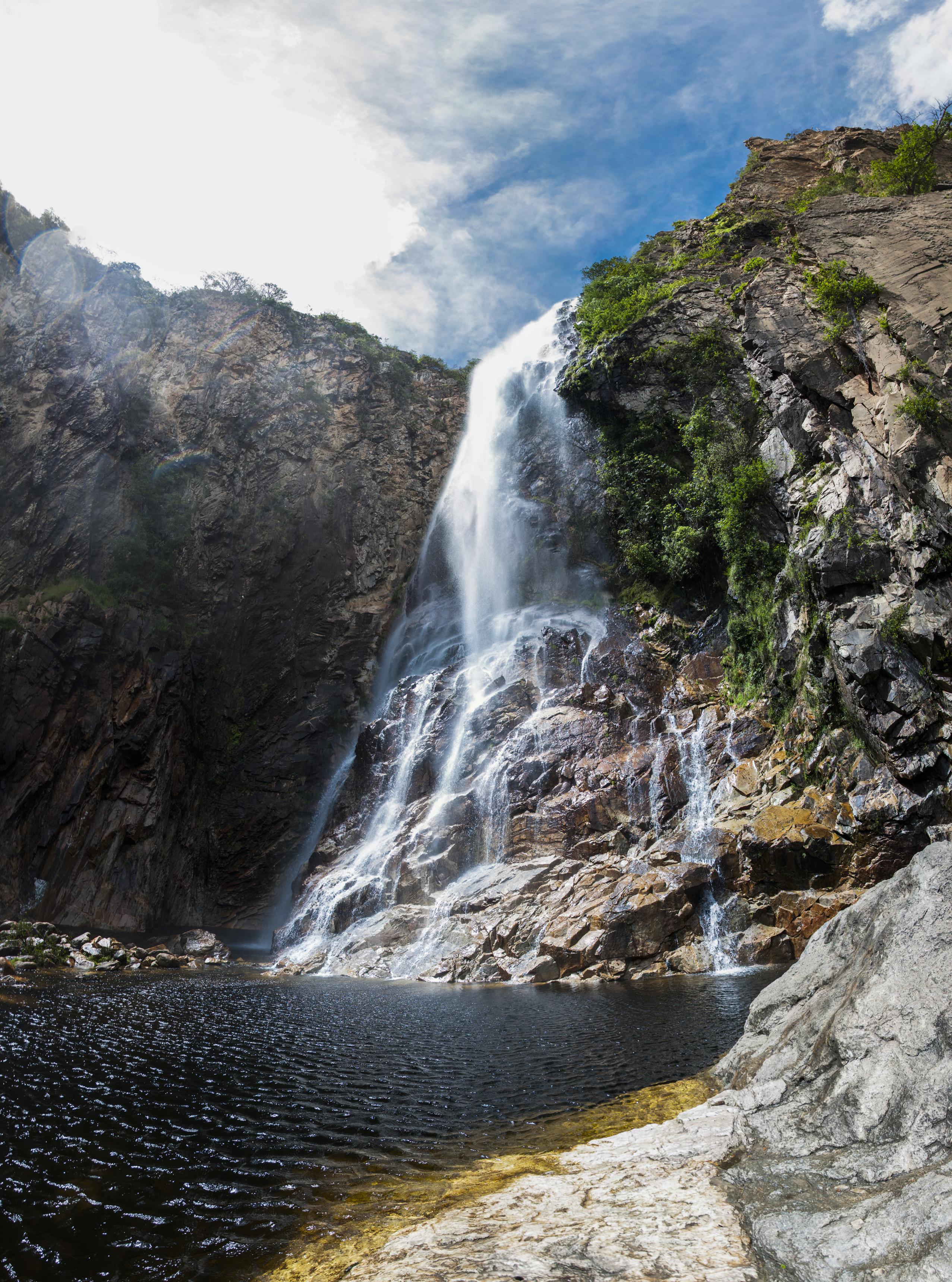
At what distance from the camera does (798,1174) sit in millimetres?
4211

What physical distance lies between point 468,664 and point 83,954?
19452 mm

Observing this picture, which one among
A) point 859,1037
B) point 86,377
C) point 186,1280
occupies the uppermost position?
point 86,377

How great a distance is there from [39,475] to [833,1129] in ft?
148

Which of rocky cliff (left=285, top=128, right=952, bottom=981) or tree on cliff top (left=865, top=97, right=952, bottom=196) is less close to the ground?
tree on cliff top (left=865, top=97, right=952, bottom=196)

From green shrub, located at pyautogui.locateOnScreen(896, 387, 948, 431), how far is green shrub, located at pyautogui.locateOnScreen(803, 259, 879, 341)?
623cm

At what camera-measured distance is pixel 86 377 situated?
41656 millimetres

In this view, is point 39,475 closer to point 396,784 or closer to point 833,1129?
point 396,784

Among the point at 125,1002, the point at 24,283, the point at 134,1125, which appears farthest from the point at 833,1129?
the point at 24,283

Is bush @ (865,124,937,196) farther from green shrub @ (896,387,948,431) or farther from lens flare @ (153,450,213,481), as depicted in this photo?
lens flare @ (153,450,213,481)

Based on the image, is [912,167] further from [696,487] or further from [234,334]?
[234,334]

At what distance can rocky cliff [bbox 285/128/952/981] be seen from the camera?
17.6 meters

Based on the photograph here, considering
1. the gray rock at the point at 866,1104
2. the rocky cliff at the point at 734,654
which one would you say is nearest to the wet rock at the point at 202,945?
the rocky cliff at the point at 734,654

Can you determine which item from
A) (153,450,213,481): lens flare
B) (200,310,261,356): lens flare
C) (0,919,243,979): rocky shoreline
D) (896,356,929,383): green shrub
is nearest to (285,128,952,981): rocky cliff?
(896,356,929,383): green shrub

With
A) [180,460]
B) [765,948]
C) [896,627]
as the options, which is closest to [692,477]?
[896,627]
